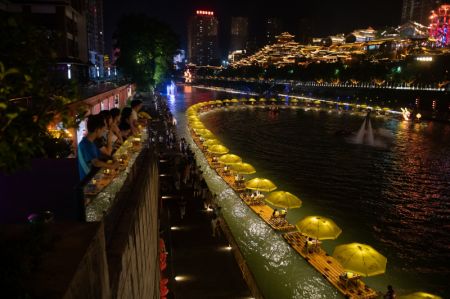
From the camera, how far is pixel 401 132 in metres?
47.3

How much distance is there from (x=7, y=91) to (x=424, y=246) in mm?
18988

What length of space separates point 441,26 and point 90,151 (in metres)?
129

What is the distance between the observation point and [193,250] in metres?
12.9

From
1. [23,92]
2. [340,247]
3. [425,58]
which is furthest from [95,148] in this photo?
[425,58]

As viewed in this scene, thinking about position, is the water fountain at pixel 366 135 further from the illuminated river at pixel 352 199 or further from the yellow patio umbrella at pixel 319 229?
the yellow patio umbrella at pixel 319 229

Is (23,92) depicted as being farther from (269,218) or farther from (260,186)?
(260,186)

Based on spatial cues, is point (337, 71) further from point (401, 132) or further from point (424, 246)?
point (424, 246)

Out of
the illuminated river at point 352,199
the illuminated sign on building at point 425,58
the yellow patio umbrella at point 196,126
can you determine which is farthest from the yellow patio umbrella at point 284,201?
the illuminated sign on building at point 425,58

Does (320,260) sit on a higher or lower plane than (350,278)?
lower

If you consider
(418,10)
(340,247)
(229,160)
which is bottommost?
(340,247)

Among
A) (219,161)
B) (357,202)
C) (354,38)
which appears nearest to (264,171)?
(219,161)

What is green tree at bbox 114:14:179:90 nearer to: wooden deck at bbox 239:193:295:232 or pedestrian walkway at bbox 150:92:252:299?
pedestrian walkway at bbox 150:92:252:299

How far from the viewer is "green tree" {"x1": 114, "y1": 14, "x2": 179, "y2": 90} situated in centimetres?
5312

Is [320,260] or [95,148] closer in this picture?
[95,148]
